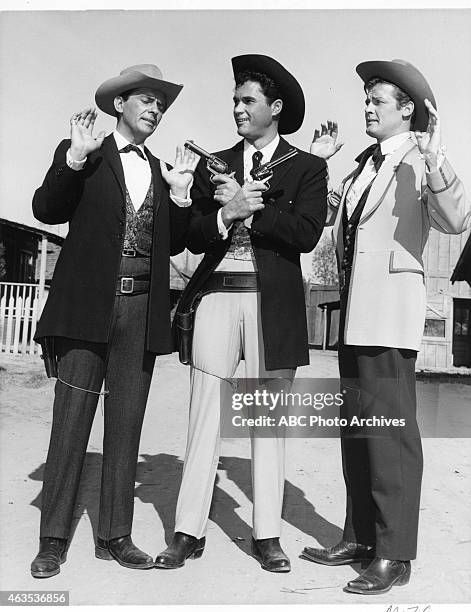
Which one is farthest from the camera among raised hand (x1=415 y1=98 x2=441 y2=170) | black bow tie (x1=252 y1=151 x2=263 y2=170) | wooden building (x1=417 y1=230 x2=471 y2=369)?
wooden building (x1=417 y1=230 x2=471 y2=369)

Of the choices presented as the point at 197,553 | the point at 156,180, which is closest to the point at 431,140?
the point at 156,180

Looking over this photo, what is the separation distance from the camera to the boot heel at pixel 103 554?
335 centimetres

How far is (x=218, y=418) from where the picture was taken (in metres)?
3.33

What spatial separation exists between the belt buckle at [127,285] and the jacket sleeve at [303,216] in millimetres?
655

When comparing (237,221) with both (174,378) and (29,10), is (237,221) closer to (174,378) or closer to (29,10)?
(29,10)

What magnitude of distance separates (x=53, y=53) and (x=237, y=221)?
1.80 meters

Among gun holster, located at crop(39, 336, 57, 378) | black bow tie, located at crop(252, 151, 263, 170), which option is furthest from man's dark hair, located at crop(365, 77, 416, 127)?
gun holster, located at crop(39, 336, 57, 378)

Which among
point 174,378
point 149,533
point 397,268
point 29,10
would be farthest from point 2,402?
point 397,268

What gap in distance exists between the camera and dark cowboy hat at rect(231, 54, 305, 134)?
11.2 ft

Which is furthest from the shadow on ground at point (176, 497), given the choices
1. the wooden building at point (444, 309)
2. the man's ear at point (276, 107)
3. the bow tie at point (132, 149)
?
the wooden building at point (444, 309)

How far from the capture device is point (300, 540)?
3.72 metres

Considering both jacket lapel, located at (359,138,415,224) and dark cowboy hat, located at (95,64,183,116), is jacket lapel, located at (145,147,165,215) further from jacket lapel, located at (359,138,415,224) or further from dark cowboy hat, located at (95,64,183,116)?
jacket lapel, located at (359,138,415,224)

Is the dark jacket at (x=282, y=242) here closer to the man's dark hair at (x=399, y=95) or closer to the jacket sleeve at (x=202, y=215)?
the jacket sleeve at (x=202, y=215)

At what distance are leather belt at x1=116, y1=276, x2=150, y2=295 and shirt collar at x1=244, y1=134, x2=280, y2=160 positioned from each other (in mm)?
870
